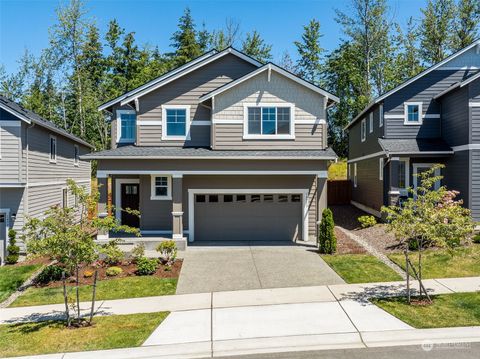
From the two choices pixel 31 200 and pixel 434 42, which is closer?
pixel 31 200

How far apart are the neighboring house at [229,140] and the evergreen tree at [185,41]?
2559cm

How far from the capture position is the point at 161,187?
15.9 m

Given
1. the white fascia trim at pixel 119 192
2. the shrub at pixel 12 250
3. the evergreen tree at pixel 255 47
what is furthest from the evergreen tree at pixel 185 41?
the shrub at pixel 12 250

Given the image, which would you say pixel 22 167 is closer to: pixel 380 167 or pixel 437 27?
pixel 380 167

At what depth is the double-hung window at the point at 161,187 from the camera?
1583 cm

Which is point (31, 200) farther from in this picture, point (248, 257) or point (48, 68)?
point (48, 68)

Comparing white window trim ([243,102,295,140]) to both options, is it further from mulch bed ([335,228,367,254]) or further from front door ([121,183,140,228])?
front door ([121,183,140,228])

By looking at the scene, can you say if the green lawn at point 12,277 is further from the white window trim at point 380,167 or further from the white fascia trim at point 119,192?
the white window trim at point 380,167

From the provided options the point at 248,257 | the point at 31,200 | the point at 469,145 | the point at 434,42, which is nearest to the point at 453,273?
the point at 248,257

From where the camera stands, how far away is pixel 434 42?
32281 millimetres

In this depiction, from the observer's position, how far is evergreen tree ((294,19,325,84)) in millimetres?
41188

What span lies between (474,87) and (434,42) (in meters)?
20.3

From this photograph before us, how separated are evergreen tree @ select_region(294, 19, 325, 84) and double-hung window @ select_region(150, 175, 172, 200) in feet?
100

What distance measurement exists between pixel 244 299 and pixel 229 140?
8.00 meters
